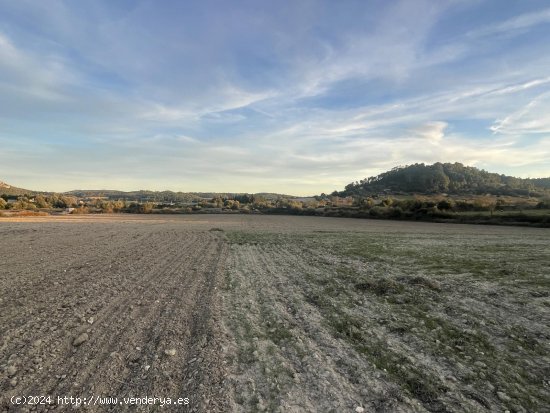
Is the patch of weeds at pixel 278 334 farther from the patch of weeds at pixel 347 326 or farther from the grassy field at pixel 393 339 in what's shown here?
the patch of weeds at pixel 347 326

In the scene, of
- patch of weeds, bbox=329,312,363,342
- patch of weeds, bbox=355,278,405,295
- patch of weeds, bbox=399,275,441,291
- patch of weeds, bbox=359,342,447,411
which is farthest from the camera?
patch of weeds, bbox=399,275,441,291

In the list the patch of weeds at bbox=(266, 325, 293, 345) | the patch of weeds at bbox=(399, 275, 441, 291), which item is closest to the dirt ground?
the patch of weeds at bbox=(266, 325, 293, 345)

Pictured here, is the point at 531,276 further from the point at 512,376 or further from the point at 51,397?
the point at 51,397

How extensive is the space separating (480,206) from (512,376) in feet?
268

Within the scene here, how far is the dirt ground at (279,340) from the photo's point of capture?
16.5 ft

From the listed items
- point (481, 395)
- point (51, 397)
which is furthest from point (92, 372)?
point (481, 395)

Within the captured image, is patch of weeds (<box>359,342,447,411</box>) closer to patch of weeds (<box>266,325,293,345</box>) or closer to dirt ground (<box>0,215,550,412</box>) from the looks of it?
dirt ground (<box>0,215,550,412</box>)

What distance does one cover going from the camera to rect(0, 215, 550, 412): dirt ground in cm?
502

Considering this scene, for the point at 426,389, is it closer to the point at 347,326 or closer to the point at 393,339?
the point at 393,339

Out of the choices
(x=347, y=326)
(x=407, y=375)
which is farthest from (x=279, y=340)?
(x=407, y=375)

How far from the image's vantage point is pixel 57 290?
11.1 meters

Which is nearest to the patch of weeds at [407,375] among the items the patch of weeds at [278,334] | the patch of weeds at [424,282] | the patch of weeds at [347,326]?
the patch of weeds at [347,326]

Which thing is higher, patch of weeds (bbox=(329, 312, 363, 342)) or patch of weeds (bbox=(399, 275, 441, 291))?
patch of weeds (bbox=(399, 275, 441, 291))

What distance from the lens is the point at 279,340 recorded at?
723cm
